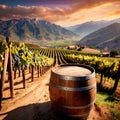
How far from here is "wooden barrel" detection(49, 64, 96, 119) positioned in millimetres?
5953

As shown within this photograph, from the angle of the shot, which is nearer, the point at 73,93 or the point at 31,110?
the point at 73,93

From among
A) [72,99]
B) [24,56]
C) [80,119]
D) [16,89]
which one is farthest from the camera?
[24,56]

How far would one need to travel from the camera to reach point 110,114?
8383 millimetres

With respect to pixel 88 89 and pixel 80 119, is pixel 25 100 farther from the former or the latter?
pixel 88 89

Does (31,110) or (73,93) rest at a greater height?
(73,93)

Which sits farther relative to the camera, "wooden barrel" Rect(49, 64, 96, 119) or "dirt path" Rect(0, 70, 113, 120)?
"dirt path" Rect(0, 70, 113, 120)

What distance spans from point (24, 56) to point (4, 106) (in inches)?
172

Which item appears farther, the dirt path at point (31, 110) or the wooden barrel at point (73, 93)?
the dirt path at point (31, 110)

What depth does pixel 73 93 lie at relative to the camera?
5945 millimetres

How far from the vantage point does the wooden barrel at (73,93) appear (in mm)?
5953

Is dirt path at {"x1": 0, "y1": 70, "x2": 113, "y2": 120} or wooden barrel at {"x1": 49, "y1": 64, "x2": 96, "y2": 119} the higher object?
wooden barrel at {"x1": 49, "y1": 64, "x2": 96, "y2": 119}

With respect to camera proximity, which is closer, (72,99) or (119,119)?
(72,99)

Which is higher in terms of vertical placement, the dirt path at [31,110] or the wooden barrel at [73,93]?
the wooden barrel at [73,93]

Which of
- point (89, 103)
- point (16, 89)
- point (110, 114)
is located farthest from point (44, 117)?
point (16, 89)
